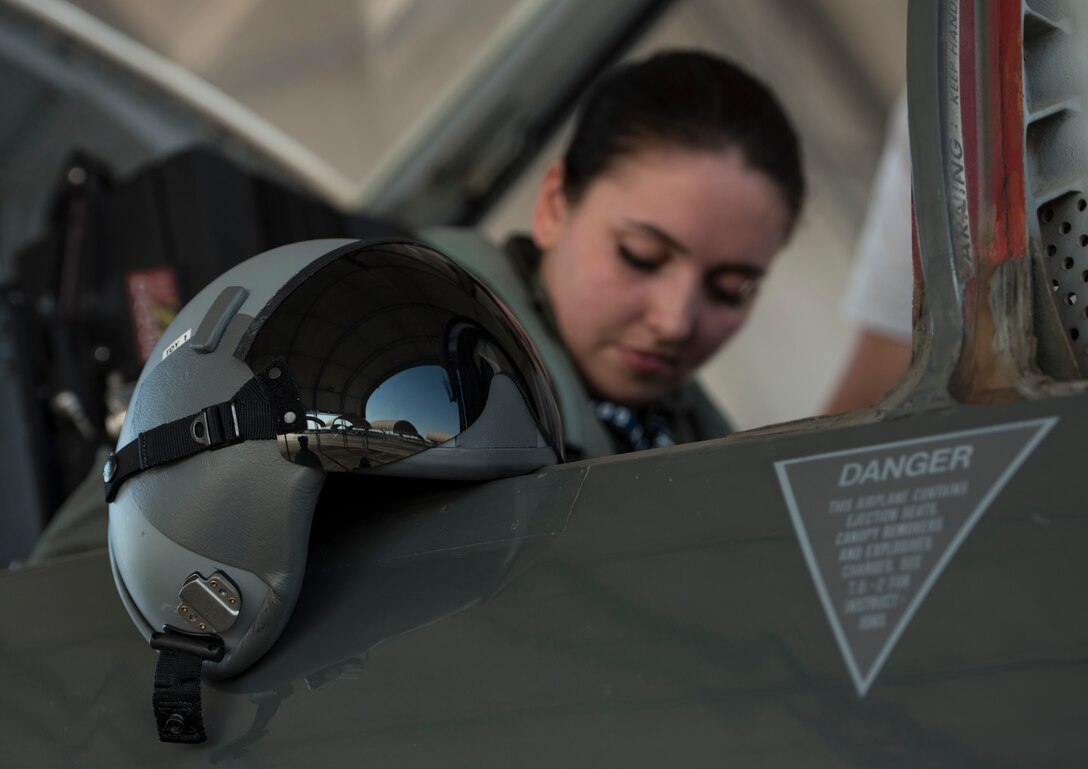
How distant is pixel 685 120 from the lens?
1.42 meters

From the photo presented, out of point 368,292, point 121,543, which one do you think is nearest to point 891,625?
point 368,292

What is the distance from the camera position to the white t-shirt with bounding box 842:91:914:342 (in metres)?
2.38

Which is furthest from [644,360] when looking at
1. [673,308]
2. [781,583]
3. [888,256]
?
[888,256]

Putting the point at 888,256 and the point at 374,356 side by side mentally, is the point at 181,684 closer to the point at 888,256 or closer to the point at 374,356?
the point at 374,356

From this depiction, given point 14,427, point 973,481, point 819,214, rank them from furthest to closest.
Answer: point 819,214 → point 14,427 → point 973,481

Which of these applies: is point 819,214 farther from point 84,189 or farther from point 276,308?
point 276,308

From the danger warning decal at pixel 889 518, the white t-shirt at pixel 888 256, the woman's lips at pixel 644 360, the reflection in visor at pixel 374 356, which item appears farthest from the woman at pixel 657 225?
the white t-shirt at pixel 888 256

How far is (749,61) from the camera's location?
2.37m

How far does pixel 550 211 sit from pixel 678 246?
28 centimetres

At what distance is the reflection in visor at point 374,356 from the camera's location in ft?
2.42

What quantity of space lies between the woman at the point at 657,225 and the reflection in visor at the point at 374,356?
48 centimetres

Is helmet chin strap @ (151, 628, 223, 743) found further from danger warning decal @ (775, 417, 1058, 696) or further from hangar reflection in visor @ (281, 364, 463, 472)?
danger warning decal @ (775, 417, 1058, 696)

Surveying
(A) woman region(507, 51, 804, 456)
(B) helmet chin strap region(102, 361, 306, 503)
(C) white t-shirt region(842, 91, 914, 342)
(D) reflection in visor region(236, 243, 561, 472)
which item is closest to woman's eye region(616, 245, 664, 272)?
(A) woman region(507, 51, 804, 456)

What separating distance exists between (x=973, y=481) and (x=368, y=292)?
0.39 meters
